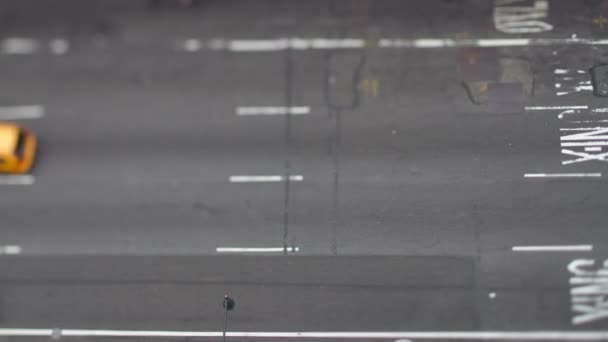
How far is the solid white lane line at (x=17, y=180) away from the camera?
27859mm

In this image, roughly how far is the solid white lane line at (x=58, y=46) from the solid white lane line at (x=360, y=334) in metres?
11.1

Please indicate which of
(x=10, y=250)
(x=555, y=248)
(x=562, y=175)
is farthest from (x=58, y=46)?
(x=555, y=248)

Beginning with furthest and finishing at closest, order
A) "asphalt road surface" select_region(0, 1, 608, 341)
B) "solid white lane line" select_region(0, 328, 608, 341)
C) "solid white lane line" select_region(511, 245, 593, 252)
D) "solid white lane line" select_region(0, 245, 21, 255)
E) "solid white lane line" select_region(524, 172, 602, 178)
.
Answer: "solid white lane line" select_region(0, 245, 21, 255) < "solid white lane line" select_region(524, 172, 602, 178) < "asphalt road surface" select_region(0, 1, 608, 341) < "solid white lane line" select_region(511, 245, 593, 252) < "solid white lane line" select_region(0, 328, 608, 341)

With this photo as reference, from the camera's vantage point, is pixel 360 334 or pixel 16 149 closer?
pixel 360 334

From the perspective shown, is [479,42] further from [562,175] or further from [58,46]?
[58,46]

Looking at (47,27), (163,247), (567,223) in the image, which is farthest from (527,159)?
(47,27)

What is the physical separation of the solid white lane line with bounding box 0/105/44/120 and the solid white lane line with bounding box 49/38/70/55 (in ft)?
8.40

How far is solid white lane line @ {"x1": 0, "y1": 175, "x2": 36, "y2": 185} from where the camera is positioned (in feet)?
91.4

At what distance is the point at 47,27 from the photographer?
31.0m

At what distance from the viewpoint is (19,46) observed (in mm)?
30703

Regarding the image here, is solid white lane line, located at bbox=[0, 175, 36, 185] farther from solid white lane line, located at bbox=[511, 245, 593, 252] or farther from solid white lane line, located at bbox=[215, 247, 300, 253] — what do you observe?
solid white lane line, located at bbox=[511, 245, 593, 252]

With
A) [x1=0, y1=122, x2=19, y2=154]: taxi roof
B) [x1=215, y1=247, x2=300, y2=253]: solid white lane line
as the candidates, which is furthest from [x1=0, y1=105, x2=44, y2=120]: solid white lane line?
[x1=215, y1=247, x2=300, y2=253]: solid white lane line

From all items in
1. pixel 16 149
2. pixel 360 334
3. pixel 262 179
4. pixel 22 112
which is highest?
pixel 22 112

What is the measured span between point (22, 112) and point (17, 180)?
287 centimetres
